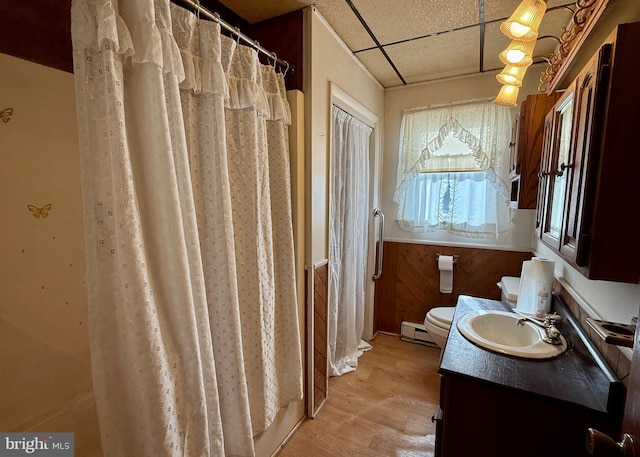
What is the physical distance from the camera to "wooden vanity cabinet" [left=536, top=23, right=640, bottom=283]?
736 millimetres

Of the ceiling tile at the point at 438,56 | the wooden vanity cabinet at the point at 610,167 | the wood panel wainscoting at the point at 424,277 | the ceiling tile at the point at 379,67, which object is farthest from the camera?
the wood panel wainscoting at the point at 424,277

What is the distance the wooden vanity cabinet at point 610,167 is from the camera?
736 millimetres

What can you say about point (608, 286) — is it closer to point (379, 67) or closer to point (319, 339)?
point (319, 339)

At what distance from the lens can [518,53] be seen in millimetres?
1194

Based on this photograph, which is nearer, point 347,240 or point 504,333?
point 504,333

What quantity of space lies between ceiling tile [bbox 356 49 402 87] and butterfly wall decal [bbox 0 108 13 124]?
198 centimetres

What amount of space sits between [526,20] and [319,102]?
1001 millimetres

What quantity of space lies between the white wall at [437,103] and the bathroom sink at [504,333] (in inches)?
46.1

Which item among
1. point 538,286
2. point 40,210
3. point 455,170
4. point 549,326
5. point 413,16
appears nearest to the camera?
point 40,210

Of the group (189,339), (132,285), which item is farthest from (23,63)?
(189,339)

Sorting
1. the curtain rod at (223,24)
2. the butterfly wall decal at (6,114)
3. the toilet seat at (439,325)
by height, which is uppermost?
the curtain rod at (223,24)

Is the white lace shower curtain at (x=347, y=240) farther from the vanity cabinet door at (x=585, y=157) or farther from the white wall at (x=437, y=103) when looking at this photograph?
the vanity cabinet door at (x=585, y=157)

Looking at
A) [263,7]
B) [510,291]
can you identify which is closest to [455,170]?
[510,291]

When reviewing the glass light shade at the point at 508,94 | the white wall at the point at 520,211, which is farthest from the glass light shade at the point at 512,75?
the white wall at the point at 520,211
